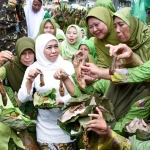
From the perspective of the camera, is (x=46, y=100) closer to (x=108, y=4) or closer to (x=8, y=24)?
(x=108, y=4)

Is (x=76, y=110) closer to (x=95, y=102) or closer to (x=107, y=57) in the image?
(x=95, y=102)

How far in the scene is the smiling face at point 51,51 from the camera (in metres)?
2.91

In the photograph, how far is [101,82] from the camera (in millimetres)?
2684

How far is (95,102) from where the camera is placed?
6.75ft

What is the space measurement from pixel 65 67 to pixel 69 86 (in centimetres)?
42

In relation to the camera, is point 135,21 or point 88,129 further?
point 135,21

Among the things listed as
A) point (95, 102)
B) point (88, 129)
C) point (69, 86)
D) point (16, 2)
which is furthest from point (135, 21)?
point (16, 2)

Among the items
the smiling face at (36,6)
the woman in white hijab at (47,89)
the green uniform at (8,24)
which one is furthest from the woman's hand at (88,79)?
the smiling face at (36,6)

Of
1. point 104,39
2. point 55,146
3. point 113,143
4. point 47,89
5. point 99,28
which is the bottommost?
point 55,146

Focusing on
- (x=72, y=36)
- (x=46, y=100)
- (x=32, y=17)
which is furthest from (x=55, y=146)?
(x=32, y=17)

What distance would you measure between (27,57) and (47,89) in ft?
1.91

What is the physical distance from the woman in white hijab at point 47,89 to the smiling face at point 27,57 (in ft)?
0.95

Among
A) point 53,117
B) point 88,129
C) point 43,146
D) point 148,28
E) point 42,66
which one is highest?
point 148,28

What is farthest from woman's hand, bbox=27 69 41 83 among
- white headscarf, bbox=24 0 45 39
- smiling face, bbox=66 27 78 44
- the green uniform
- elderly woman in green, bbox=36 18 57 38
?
white headscarf, bbox=24 0 45 39
